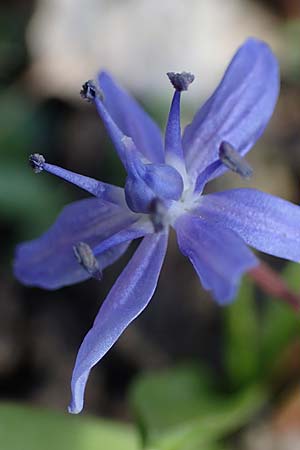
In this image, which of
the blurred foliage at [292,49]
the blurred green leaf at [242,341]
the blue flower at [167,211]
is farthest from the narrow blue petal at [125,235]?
the blurred foliage at [292,49]

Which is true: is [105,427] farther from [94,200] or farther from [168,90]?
[168,90]

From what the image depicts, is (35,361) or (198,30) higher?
(198,30)

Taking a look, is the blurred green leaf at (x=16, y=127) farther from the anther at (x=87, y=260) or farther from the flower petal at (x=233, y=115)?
the anther at (x=87, y=260)

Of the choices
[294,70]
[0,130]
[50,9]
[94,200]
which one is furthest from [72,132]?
[94,200]

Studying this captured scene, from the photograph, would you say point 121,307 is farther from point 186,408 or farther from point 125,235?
point 186,408

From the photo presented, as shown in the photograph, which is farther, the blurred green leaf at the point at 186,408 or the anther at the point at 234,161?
the blurred green leaf at the point at 186,408

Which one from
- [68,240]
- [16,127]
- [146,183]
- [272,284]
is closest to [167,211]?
[146,183]
